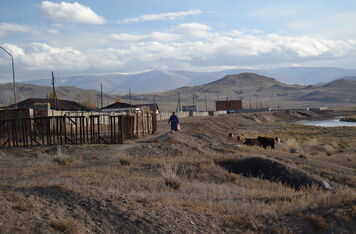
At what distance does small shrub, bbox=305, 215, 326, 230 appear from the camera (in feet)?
29.5

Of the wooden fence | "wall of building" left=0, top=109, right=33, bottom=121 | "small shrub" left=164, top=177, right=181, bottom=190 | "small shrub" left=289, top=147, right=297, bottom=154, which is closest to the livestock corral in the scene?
"small shrub" left=164, top=177, right=181, bottom=190

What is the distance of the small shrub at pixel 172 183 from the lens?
14059 mm

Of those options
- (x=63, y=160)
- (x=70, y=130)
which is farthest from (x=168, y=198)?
(x=70, y=130)

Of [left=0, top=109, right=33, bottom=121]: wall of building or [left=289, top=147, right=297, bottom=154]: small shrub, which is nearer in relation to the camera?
[left=289, top=147, right=297, bottom=154]: small shrub

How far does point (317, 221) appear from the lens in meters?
9.10

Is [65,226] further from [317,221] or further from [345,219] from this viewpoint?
[345,219]

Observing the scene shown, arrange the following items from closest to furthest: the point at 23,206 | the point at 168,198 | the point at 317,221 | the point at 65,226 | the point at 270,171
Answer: the point at 65,226 → the point at 23,206 → the point at 317,221 → the point at 168,198 → the point at 270,171

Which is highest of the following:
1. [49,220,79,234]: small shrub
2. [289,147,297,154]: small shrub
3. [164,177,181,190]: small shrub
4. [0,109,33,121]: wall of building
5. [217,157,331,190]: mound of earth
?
[0,109,33,121]: wall of building

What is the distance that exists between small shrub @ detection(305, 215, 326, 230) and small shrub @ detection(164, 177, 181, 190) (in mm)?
5366

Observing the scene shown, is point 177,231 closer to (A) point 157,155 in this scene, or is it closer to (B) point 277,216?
(B) point 277,216

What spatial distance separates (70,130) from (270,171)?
17.0 m

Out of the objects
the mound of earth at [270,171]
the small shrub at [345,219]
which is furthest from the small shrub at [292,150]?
the small shrub at [345,219]

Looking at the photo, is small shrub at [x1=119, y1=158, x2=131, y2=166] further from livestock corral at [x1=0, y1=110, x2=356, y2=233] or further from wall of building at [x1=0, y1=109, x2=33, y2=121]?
wall of building at [x1=0, y1=109, x2=33, y2=121]

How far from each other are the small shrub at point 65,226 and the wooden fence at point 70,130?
18696 mm
